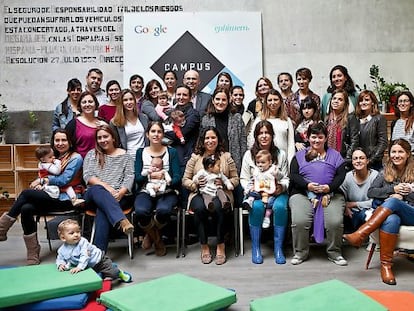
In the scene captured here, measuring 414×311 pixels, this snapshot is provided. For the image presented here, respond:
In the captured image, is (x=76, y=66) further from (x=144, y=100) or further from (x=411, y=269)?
(x=411, y=269)

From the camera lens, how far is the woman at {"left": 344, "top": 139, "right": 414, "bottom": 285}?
3418mm

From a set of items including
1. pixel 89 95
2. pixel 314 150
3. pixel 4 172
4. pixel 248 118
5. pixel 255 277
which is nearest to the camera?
pixel 255 277

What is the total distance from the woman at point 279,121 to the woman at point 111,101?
1385 mm

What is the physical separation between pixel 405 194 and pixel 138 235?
236 centimetres

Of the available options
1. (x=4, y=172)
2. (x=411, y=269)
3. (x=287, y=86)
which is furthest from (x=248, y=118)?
(x=4, y=172)

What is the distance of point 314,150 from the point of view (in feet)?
13.1

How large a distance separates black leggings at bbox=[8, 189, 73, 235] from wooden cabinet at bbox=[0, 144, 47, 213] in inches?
74.7

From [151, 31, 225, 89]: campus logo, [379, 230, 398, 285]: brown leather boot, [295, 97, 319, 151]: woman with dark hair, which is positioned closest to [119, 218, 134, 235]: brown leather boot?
[295, 97, 319, 151]: woman with dark hair

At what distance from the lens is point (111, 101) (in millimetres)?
4742

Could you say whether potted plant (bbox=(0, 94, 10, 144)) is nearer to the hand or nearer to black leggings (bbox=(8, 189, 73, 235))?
black leggings (bbox=(8, 189, 73, 235))

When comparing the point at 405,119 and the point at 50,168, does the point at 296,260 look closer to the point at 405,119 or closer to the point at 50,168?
the point at 405,119

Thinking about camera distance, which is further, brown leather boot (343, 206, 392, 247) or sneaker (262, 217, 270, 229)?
sneaker (262, 217, 270, 229)

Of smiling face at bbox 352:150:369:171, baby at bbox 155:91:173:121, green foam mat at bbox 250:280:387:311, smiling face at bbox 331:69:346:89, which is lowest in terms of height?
green foam mat at bbox 250:280:387:311

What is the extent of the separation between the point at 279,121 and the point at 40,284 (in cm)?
245
